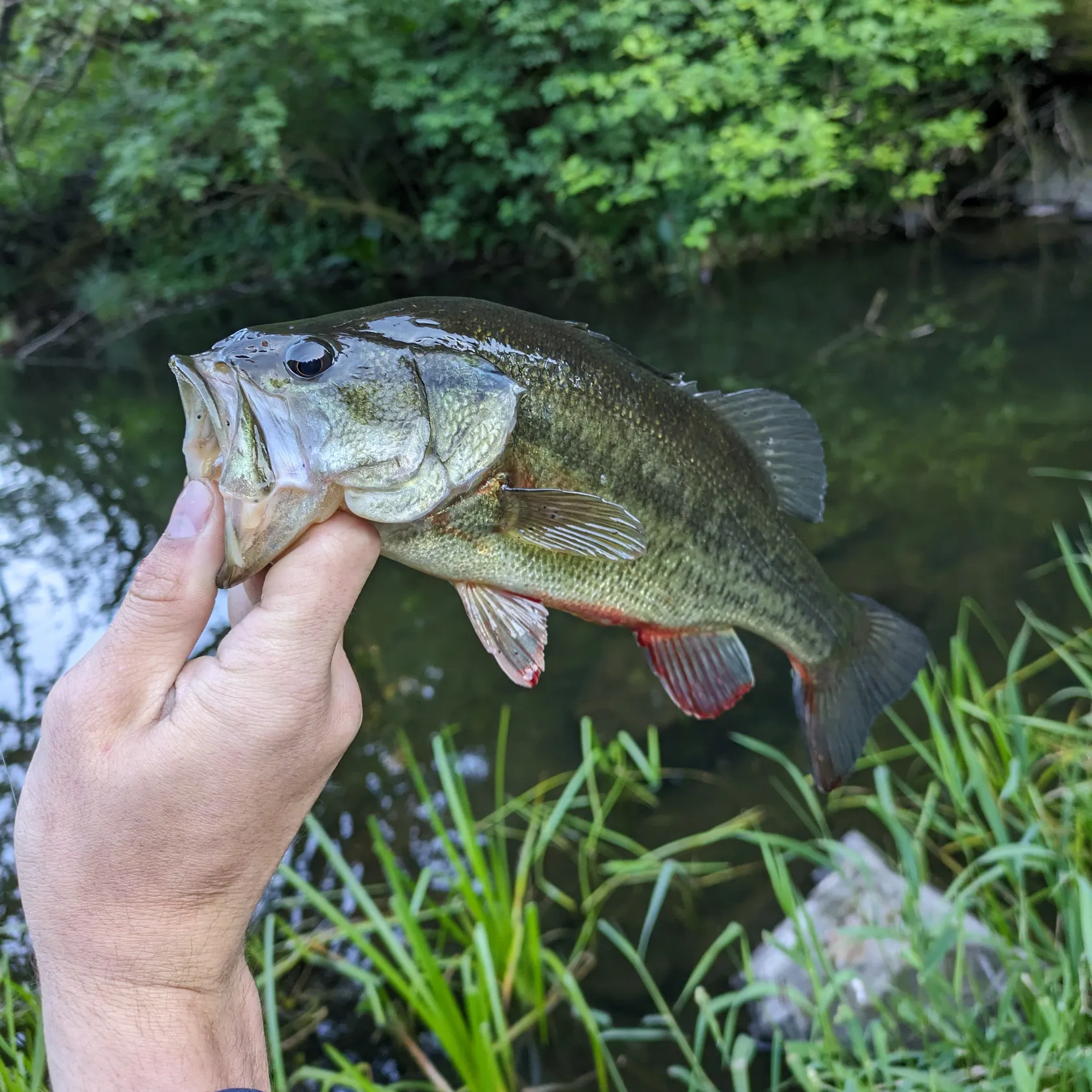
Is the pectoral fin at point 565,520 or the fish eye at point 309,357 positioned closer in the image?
the fish eye at point 309,357

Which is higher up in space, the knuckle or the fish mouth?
the fish mouth

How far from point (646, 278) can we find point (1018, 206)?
551 centimetres

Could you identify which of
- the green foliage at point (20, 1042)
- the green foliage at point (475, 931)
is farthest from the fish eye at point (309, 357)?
the green foliage at point (475, 931)

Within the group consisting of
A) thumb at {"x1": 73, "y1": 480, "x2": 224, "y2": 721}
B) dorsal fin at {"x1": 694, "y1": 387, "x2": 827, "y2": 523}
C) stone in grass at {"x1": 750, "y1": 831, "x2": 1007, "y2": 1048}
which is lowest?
stone in grass at {"x1": 750, "y1": 831, "x2": 1007, "y2": 1048}

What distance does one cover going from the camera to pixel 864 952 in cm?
276

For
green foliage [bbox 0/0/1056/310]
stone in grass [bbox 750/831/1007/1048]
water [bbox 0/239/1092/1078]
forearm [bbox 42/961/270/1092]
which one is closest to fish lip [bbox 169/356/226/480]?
forearm [bbox 42/961/270/1092]

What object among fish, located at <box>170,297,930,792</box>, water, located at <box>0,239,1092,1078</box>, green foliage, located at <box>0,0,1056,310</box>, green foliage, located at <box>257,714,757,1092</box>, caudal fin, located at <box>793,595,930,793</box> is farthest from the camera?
green foliage, located at <box>0,0,1056,310</box>

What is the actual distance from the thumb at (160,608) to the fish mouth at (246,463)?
26mm

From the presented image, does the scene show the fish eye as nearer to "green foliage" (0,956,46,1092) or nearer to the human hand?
the human hand

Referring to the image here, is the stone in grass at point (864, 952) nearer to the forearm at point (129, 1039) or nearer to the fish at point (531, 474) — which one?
the fish at point (531, 474)

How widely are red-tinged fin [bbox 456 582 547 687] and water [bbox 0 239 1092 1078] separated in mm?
2175

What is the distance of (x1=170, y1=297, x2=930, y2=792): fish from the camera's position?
1.34 metres

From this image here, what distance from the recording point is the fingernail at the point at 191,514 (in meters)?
1.27

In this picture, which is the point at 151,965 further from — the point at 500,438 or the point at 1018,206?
the point at 1018,206
